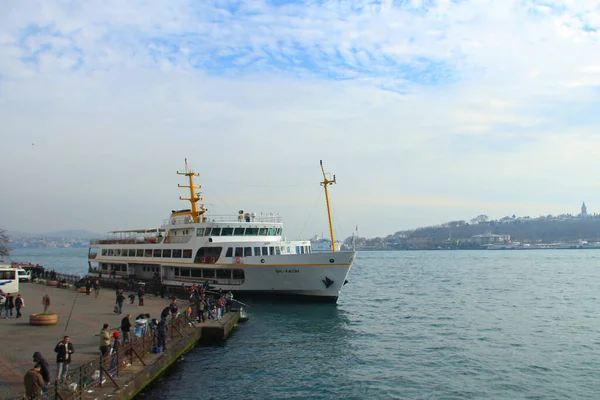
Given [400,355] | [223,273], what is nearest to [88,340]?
[400,355]

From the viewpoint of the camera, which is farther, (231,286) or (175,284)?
(175,284)

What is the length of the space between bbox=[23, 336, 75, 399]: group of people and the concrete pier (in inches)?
35.6

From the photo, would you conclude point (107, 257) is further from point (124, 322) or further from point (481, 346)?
point (481, 346)

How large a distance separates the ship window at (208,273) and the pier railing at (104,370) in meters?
17.4

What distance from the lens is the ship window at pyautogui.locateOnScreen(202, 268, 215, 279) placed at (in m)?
41.7

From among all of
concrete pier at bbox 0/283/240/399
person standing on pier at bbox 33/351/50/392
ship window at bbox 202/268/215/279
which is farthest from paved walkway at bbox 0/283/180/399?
ship window at bbox 202/268/215/279

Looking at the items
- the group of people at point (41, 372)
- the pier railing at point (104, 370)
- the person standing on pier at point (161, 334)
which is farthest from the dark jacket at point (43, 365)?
the person standing on pier at point (161, 334)

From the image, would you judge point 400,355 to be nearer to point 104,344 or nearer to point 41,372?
point 104,344

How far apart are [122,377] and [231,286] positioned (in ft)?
76.7

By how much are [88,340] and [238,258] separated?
18.5 metres

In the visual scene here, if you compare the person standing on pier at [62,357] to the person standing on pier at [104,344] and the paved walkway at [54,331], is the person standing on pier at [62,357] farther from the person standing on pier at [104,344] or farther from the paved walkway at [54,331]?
the person standing on pier at [104,344]

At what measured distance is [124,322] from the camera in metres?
20.3

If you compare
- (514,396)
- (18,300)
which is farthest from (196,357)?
(514,396)

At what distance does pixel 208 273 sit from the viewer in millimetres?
41906
